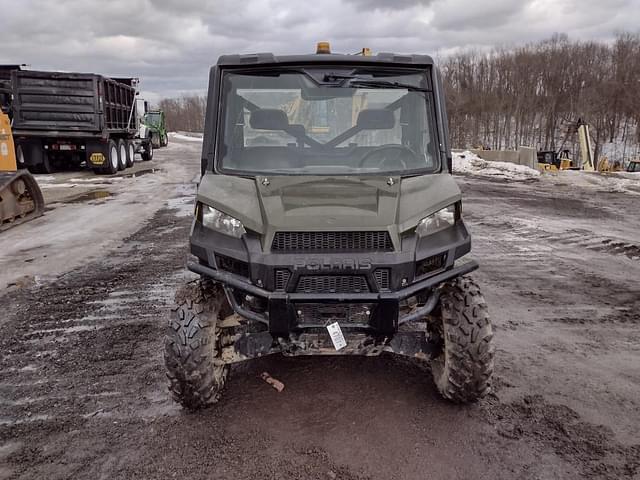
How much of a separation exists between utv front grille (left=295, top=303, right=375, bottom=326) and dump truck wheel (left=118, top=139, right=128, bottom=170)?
18.1m

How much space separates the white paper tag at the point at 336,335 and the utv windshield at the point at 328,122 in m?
1.17

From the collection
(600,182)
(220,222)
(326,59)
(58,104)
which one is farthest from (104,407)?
(600,182)

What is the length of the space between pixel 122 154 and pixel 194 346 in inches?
717

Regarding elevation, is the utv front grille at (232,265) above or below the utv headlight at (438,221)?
below

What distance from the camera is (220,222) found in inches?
124

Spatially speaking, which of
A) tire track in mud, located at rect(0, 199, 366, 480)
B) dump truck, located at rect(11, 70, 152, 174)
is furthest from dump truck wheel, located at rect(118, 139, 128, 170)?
tire track in mud, located at rect(0, 199, 366, 480)

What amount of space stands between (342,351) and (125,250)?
18.0 ft

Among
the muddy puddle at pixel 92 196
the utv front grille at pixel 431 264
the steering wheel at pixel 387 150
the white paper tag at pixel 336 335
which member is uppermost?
the steering wheel at pixel 387 150

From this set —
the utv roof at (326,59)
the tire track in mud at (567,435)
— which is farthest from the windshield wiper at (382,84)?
the tire track in mud at (567,435)

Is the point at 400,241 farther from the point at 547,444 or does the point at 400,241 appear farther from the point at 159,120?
the point at 159,120

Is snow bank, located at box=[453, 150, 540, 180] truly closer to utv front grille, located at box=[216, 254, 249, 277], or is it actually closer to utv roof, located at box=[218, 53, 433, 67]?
utv roof, located at box=[218, 53, 433, 67]

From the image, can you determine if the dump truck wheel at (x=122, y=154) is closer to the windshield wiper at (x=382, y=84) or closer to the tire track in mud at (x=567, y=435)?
the windshield wiper at (x=382, y=84)

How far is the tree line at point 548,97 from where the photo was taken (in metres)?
45.8

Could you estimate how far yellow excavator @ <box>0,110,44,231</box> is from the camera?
30.0 feet
